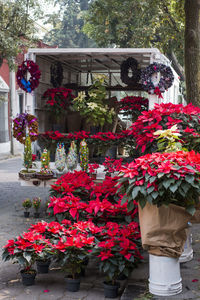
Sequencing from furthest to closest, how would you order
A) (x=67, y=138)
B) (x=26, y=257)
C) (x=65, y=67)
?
(x=65, y=67)
(x=67, y=138)
(x=26, y=257)

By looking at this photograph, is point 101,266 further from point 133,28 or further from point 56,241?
point 133,28

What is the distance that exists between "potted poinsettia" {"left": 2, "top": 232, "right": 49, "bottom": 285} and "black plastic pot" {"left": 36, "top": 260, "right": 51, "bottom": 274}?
29 centimetres

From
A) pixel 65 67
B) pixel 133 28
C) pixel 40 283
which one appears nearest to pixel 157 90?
pixel 65 67

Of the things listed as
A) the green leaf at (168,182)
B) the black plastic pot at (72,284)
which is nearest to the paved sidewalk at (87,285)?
the black plastic pot at (72,284)

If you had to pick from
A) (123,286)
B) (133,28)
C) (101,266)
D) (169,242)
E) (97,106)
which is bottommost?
(123,286)

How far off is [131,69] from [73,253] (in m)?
5.32

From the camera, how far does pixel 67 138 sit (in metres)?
8.49

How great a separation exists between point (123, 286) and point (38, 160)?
157 inches

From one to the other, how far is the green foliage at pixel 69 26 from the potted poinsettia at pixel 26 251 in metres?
49.8

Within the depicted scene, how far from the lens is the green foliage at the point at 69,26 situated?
5447 cm

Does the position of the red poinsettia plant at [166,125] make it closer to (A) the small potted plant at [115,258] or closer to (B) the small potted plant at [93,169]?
(A) the small potted plant at [115,258]

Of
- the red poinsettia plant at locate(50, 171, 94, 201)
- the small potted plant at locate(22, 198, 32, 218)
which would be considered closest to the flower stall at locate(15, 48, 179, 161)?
the small potted plant at locate(22, 198, 32, 218)

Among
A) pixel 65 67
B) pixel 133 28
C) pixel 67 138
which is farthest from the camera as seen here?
pixel 133 28

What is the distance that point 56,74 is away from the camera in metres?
9.79
